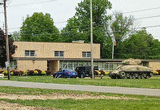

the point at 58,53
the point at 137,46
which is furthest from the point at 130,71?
the point at 137,46

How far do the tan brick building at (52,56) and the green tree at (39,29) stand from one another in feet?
49.1

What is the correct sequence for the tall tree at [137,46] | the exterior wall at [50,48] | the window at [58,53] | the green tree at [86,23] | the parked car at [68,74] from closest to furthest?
1. the parked car at [68,74]
2. the exterior wall at [50,48]
3. the window at [58,53]
4. the green tree at [86,23]
5. the tall tree at [137,46]

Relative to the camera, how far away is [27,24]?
84.5 metres

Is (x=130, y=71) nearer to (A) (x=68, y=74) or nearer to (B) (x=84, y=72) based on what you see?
(B) (x=84, y=72)

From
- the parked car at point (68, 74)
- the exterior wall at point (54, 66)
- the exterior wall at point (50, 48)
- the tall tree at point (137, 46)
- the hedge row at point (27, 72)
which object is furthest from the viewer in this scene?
the tall tree at point (137, 46)

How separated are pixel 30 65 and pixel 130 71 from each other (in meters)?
22.6

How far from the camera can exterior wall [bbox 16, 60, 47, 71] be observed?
61469 millimetres

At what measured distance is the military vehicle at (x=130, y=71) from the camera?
46.0m

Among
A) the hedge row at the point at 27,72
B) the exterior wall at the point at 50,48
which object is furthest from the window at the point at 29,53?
the hedge row at the point at 27,72

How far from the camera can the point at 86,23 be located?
79.4 meters

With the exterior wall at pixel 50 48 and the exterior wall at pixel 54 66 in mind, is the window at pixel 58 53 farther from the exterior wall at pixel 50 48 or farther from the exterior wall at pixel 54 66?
the exterior wall at pixel 54 66

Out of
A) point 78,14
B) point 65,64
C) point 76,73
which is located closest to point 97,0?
point 78,14

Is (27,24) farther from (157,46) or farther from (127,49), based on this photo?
(157,46)

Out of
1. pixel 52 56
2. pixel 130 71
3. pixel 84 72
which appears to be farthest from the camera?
pixel 52 56
